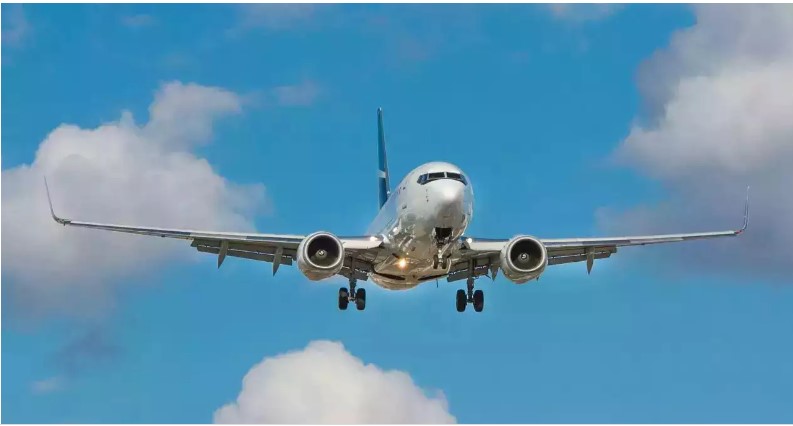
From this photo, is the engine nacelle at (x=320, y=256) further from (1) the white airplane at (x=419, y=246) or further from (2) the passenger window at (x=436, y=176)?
(2) the passenger window at (x=436, y=176)

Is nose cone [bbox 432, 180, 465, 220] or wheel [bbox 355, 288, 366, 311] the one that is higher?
nose cone [bbox 432, 180, 465, 220]

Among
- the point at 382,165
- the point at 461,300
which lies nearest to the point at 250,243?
the point at 461,300

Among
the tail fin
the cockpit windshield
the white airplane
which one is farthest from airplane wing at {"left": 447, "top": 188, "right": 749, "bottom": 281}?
the tail fin

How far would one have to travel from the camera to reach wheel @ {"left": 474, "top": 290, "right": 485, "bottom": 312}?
50.8m

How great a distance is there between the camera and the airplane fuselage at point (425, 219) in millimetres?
41344

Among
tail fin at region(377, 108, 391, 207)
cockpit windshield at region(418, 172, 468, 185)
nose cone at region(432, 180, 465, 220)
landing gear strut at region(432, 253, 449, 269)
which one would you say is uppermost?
tail fin at region(377, 108, 391, 207)

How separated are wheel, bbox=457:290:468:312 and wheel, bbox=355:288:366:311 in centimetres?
431

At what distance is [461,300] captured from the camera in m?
51.5

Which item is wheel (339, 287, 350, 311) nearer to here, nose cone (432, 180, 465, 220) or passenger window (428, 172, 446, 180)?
passenger window (428, 172, 446, 180)

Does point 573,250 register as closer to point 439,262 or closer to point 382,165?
point 439,262

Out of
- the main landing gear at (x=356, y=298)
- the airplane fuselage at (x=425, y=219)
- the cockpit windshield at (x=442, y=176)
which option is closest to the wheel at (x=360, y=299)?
the main landing gear at (x=356, y=298)

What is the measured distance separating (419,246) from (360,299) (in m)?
6.92

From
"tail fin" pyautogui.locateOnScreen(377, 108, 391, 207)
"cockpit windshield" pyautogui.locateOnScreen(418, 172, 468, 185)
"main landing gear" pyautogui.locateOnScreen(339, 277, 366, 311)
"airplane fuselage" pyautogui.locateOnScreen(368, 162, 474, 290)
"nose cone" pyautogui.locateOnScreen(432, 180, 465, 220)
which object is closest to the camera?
"nose cone" pyautogui.locateOnScreen(432, 180, 465, 220)

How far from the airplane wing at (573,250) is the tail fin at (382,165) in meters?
15.6
